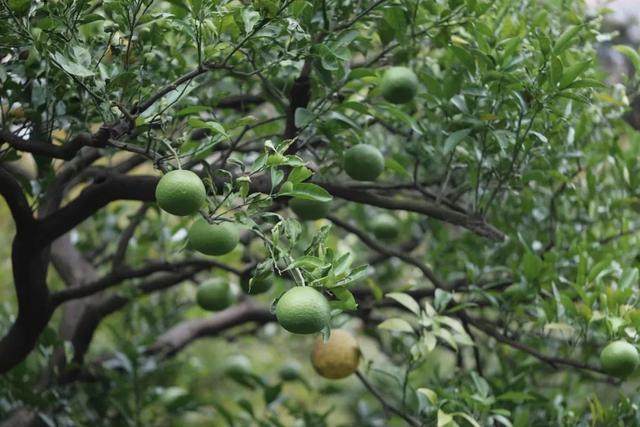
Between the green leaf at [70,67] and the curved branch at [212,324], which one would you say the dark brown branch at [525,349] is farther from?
the green leaf at [70,67]

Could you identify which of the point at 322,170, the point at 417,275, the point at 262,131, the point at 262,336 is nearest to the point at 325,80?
the point at 322,170

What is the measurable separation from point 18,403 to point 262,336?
1.07 m

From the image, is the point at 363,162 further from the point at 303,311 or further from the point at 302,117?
the point at 303,311

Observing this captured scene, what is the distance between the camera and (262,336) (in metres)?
2.82

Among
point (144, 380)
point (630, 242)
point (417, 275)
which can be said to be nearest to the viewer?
point (630, 242)

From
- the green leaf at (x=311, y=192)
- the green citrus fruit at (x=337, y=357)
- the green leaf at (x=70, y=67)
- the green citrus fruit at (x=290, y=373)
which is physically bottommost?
the green citrus fruit at (x=290, y=373)

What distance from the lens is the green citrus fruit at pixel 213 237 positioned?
1047mm

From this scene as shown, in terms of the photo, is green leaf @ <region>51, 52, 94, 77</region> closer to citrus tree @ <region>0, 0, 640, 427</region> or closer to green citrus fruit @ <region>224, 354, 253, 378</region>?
citrus tree @ <region>0, 0, 640, 427</region>

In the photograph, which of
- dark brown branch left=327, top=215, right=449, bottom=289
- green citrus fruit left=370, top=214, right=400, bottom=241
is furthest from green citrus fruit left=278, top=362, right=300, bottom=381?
dark brown branch left=327, top=215, right=449, bottom=289

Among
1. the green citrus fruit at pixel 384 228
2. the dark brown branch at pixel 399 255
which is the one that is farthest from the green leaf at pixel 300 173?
the green citrus fruit at pixel 384 228

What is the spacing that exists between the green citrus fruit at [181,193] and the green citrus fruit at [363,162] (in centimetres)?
44

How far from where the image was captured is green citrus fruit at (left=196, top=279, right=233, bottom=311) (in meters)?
1.70

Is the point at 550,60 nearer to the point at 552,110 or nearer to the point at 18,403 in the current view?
the point at 552,110

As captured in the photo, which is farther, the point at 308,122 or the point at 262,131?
the point at 262,131
